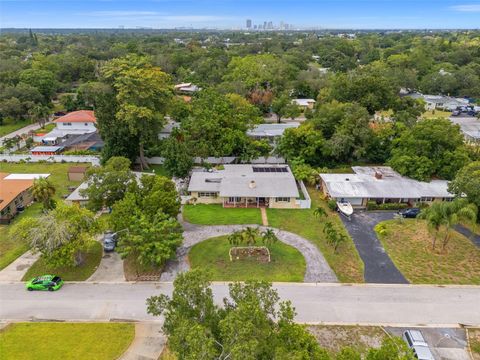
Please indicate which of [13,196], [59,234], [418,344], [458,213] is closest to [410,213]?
[458,213]

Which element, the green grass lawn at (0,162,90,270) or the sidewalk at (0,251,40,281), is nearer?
the sidewalk at (0,251,40,281)

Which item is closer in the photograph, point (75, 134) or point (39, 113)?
point (75, 134)

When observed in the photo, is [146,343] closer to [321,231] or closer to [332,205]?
[321,231]

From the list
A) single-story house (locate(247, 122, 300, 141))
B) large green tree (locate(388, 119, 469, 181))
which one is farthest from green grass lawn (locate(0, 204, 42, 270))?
large green tree (locate(388, 119, 469, 181))

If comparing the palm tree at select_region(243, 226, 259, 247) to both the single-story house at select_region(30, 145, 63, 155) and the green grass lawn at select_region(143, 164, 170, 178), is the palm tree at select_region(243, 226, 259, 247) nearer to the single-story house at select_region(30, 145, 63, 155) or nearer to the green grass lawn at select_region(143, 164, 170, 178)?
the green grass lawn at select_region(143, 164, 170, 178)

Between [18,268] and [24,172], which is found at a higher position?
[18,268]

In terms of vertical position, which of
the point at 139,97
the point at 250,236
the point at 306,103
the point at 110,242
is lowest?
the point at 110,242
